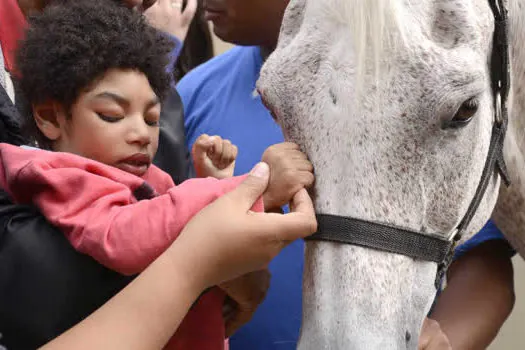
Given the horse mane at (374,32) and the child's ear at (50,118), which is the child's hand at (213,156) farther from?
the horse mane at (374,32)

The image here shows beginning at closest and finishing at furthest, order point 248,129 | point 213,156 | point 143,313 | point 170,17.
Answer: point 143,313 < point 213,156 < point 248,129 < point 170,17

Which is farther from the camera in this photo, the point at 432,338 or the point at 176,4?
the point at 176,4

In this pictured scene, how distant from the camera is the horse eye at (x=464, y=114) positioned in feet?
3.33

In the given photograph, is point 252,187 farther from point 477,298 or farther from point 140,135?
point 477,298

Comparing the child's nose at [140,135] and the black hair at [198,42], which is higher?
the child's nose at [140,135]

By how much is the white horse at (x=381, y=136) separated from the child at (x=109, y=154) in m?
0.07

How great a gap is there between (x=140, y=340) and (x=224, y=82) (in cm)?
94

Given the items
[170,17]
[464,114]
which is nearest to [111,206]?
[464,114]

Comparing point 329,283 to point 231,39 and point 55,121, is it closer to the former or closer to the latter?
point 55,121

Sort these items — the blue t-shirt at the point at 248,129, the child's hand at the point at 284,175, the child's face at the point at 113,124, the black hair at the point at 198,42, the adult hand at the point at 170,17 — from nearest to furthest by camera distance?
the child's hand at the point at 284,175, the child's face at the point at 113,124, the blue t-shirt at the point at 248,129, the adult hand at the point at 170,17, the black hair at the point at 198,42

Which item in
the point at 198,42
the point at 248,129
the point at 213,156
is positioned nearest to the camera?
the point at 213,156

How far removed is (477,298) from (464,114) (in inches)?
25.1

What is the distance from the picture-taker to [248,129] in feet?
5.15

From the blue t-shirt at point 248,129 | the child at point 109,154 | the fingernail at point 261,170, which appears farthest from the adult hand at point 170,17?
the fingernail at point 261,170
